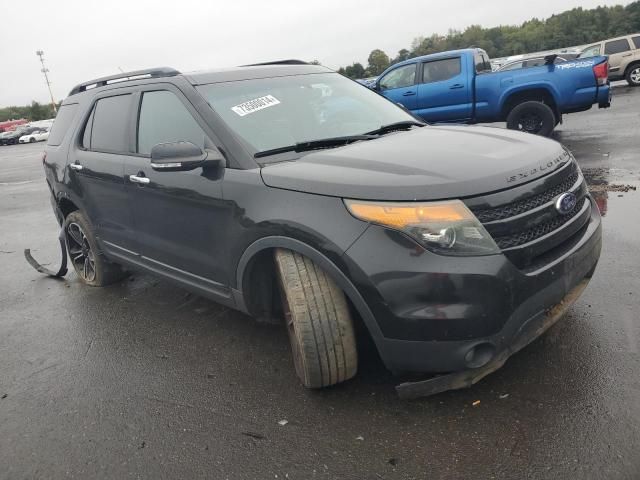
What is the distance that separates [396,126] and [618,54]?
788 inches

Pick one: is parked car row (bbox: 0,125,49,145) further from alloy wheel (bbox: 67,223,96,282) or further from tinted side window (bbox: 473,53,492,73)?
alloy wheel (bbox: 67,223,96,282)

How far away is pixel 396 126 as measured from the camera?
3488 millimetres

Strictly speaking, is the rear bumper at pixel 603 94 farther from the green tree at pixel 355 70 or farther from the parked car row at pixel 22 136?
the parked car row at pixel 22 136

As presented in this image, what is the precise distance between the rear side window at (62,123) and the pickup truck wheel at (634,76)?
68.6ft

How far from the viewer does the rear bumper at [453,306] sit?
2.21 metres

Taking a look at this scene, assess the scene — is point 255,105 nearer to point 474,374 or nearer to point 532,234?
point 532,234

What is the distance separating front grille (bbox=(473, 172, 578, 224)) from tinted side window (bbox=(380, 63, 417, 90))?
8330 millimetres

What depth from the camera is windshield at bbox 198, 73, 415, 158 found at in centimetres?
312

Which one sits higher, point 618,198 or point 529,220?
point 529,220

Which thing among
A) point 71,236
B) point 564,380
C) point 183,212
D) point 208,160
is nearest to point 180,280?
point 183,212

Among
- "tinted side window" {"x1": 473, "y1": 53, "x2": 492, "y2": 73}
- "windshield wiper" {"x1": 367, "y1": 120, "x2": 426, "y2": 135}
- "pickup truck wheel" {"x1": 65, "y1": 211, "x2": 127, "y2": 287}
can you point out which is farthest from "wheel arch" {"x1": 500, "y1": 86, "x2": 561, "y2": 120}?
"pickup truck wheel" {"x1": 65, "y1": 211, "x2": 127, "y2": 287}

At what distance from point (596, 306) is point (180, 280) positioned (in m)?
2.74

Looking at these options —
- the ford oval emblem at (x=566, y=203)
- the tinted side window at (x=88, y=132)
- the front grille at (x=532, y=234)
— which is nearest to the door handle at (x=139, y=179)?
the tinted side window at (x=88, y=132)

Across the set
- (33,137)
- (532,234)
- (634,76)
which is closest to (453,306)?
(532,234)
